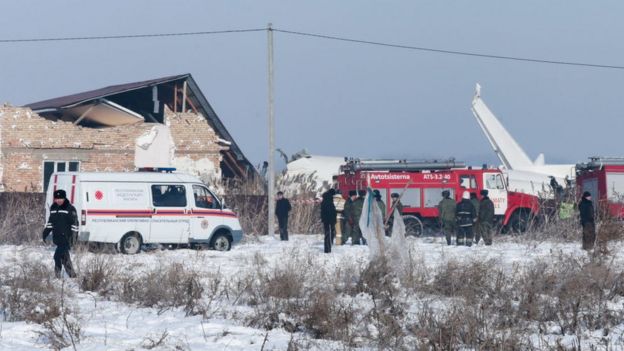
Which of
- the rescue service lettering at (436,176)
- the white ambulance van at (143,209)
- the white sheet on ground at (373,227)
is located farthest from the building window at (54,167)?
the white sheet on ground at (373,227)

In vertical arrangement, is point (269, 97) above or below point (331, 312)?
above

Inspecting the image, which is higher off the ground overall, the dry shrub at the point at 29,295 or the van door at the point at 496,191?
the van door at the point at 496,191

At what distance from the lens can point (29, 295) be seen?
1457 centimetres

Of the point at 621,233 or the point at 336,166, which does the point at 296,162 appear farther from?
the point at 621,233

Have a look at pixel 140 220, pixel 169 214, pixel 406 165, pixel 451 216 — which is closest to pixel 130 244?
pixel 140 220

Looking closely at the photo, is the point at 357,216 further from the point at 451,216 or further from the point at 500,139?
the point at 500,139

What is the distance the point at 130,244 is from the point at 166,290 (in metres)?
9.16

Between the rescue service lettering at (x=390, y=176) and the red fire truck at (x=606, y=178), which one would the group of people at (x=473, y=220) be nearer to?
the rescue service lettering at (x=390, y=176)

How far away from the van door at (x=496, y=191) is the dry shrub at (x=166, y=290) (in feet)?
58.8

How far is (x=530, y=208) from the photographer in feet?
107

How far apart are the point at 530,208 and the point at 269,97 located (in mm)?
8836

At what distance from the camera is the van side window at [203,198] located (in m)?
25.2

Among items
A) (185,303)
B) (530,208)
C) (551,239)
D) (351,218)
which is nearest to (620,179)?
(530,208)

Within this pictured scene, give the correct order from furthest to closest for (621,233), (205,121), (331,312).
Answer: (205,121)
(621,233)
(331,312)
